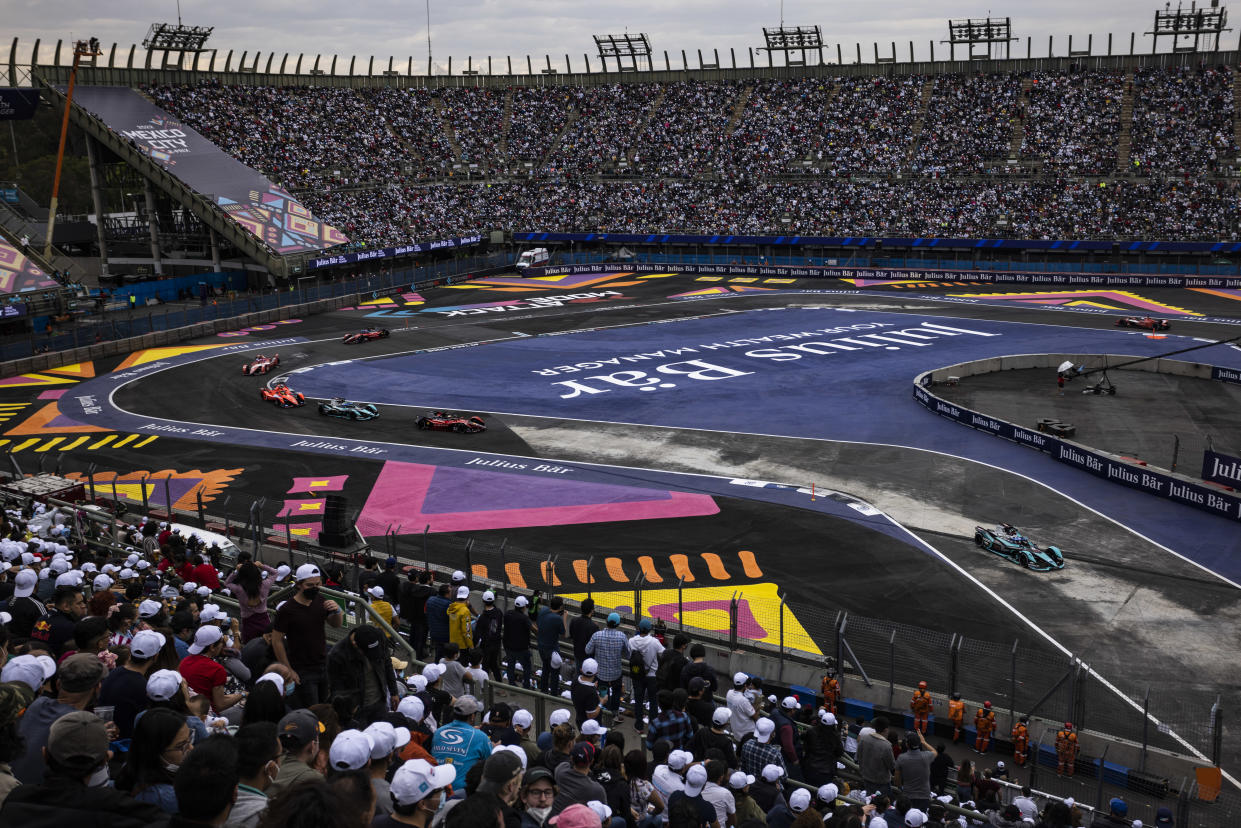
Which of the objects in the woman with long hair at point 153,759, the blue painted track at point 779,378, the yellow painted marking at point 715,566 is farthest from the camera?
the blue painted track at point 779,378

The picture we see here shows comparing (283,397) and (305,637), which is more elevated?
(305,637)

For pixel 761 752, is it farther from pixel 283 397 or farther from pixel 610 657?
pixel 283 397

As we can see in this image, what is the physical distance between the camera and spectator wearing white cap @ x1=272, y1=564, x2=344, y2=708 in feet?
36.9

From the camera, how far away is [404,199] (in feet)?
296

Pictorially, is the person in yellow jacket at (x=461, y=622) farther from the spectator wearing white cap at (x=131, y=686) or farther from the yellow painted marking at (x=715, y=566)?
the yellow painted marking at (x=715, y=566)

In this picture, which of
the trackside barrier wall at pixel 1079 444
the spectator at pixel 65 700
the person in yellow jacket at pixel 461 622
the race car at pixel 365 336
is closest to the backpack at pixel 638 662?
the person in yellow jacket at pixel 461 622

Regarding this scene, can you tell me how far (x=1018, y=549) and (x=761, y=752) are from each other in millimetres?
17750

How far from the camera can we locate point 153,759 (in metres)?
6.93

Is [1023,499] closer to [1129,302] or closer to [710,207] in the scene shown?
[1129,302]

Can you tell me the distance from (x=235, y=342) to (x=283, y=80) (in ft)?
149

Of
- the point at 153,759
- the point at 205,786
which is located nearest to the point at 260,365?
the point at 153,759

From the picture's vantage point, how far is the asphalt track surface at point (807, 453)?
78.7 feet

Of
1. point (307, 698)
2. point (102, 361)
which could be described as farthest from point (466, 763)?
point (102, 361)

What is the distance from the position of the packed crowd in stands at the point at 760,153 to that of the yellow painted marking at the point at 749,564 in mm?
61394
